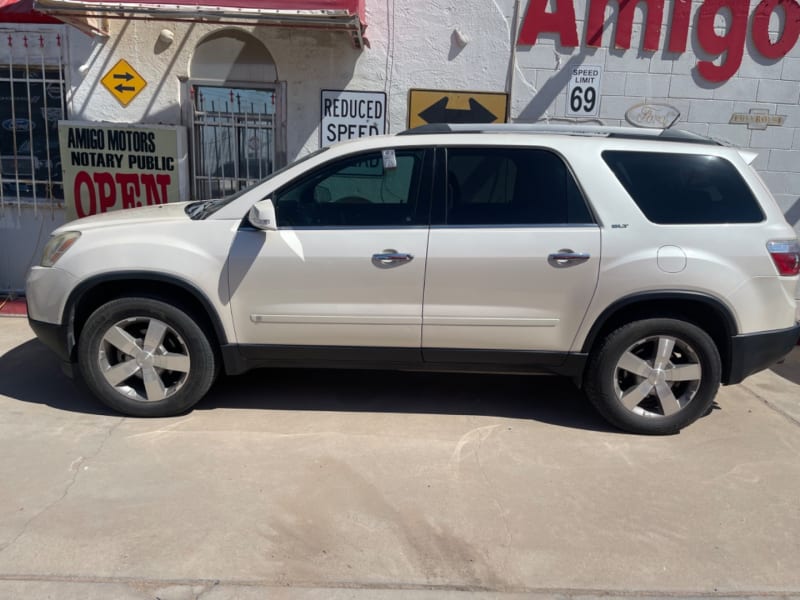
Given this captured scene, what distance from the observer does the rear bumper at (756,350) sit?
4.37 m

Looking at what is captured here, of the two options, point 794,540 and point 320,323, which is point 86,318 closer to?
point 320,323

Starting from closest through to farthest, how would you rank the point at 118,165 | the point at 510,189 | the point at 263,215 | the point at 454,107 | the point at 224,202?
the point at 263,215 → the point at 510,189 → the point at 224,202 → the point at 118,165 → the point at 454,107

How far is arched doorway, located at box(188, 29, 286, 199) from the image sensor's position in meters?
7.29

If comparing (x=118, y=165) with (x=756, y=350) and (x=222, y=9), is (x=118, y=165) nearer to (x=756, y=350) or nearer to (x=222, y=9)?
(x=222, y=9)

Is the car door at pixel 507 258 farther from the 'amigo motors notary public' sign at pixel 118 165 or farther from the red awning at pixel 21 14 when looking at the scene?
the red awning at pixel 21 14

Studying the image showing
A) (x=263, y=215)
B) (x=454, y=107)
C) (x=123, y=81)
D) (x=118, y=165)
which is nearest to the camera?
(x=263, y=215)

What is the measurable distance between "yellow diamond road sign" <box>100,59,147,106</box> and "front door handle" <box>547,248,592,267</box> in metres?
5.18

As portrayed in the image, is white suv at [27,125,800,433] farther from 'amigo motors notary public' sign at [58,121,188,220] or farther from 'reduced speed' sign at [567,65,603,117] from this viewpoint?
'reduced speed' sign at [567,65,603,117]

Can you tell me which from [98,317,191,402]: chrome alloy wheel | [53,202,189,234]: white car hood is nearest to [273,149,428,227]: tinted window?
[53,202,189,234]: white car hood

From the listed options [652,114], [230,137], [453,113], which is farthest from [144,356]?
[652,114]

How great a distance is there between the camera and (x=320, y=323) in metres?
4.39

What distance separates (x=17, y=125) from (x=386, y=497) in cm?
633

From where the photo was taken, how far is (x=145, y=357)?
14.7 feet

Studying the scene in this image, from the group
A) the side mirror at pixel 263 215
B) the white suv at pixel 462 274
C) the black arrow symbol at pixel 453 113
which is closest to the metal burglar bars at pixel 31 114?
the white suv at pixel 462 274
